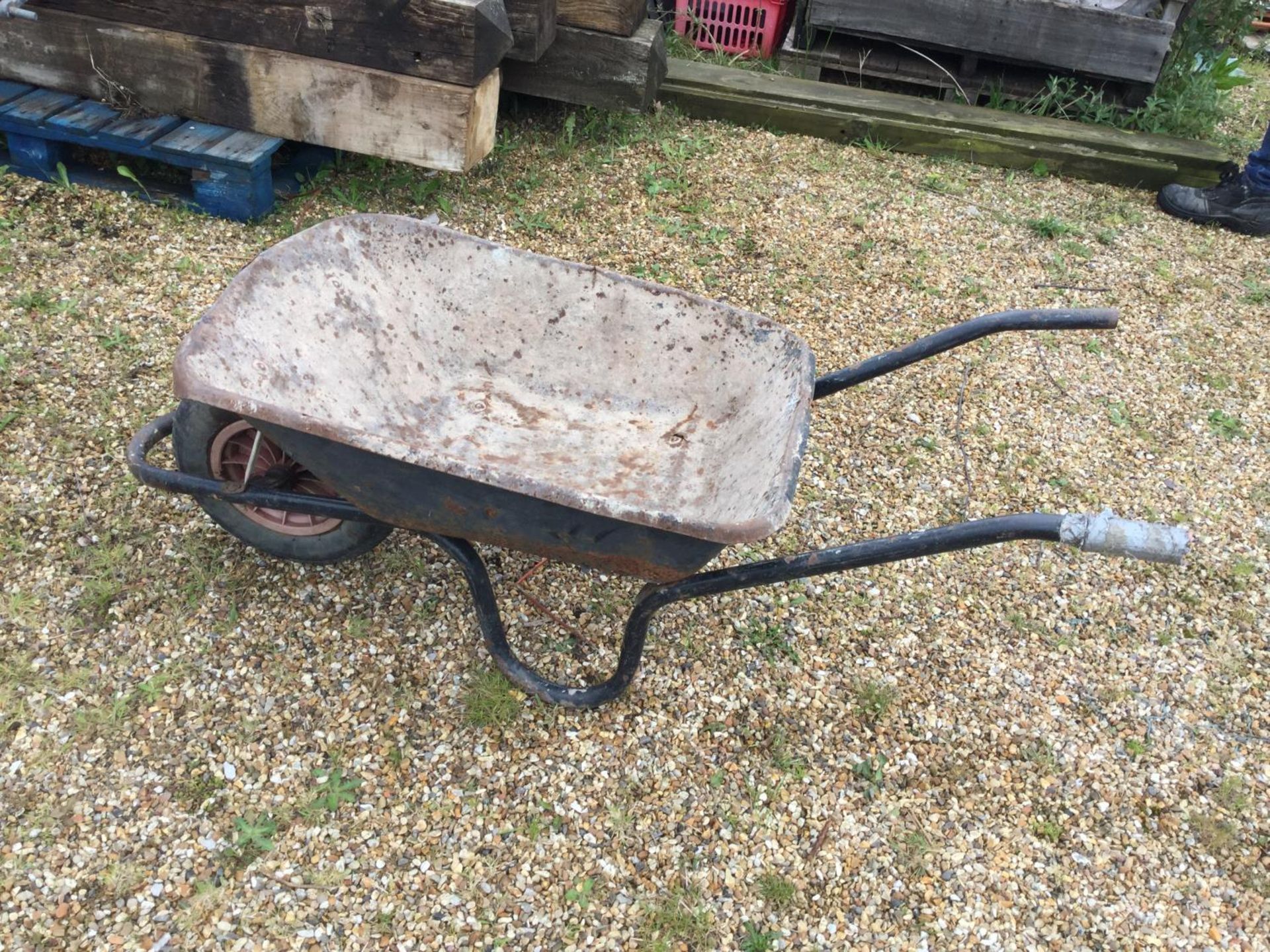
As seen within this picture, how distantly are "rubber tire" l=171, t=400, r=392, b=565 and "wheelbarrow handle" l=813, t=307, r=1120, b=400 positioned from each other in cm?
119

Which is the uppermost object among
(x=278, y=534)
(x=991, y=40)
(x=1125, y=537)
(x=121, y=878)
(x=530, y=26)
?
(x=991, y=40)

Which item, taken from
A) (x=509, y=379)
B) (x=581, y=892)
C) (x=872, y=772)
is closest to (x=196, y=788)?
(x=581, y=892)

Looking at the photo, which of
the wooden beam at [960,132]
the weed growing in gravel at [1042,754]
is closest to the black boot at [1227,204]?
the wooden beam at [960,132]

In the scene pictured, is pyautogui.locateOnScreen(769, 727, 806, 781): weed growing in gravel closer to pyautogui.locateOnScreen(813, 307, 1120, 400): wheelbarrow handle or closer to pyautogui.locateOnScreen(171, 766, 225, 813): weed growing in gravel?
pyautogui.locateOnScreen(813, 307, 1120, 400): wheelbarrow handle

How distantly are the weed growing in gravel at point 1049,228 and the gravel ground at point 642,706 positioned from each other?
1.17m

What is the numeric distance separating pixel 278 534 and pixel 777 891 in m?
1.48

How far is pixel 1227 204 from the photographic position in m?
4.79

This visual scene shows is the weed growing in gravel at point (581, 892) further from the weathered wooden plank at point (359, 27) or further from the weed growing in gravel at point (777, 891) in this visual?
the weathered wooden plank at point (359, 27)

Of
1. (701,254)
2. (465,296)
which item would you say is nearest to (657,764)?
(465,296)

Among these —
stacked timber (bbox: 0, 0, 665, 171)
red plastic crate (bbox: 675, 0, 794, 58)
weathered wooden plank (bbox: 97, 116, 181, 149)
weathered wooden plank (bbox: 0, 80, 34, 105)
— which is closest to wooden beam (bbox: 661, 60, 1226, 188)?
red plastic crate (bbox: 675, 0, 794, 58)

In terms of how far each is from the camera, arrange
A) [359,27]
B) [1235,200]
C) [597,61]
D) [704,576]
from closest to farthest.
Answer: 1. [704,576]
2. [359,27]
3. [597,61]
4. [1235,200]

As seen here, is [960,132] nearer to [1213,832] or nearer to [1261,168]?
[1261,168]

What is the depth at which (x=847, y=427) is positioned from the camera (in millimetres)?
3344

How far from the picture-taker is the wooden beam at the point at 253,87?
11.7ft
